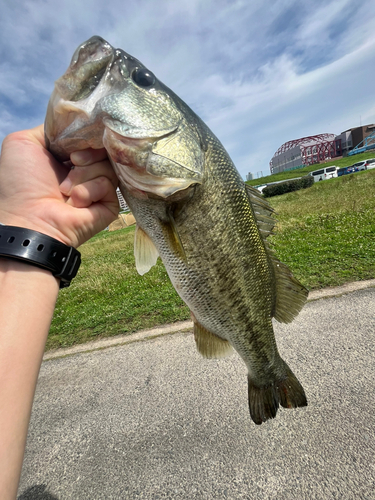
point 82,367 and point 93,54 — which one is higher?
point 93,54

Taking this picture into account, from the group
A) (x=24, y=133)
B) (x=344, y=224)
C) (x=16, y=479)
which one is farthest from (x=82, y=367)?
(x=344, y=224)

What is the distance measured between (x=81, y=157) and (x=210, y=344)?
1.61 metres

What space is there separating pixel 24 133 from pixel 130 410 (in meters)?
3.17

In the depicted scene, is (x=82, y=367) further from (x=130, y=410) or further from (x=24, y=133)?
(x=24, y=133)

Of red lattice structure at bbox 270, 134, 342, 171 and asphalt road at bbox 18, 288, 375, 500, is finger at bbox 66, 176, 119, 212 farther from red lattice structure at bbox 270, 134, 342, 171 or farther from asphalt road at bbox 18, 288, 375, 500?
red lattice structure at bbox 270, 134, 342, 171

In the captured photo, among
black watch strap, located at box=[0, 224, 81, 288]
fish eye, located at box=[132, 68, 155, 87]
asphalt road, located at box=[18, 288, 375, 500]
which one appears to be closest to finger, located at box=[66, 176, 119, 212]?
black watch strap, located at box=[0, 224, 81, 288]

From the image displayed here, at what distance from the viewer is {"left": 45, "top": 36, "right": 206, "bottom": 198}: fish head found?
1437 mm

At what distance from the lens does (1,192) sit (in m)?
→ 1.65

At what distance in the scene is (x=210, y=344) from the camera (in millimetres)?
2141

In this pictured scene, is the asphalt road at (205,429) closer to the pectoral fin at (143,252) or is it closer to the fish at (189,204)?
the fish at (189,204)

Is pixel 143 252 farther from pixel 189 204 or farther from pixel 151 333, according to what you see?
pixel 151 333

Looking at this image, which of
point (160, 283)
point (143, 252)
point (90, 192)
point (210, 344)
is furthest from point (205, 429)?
point (160, 283)

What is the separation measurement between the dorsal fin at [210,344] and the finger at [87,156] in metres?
1.34

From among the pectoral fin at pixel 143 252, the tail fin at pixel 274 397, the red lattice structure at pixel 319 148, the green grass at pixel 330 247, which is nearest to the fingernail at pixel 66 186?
the pectoral fin at pixel 143 252
